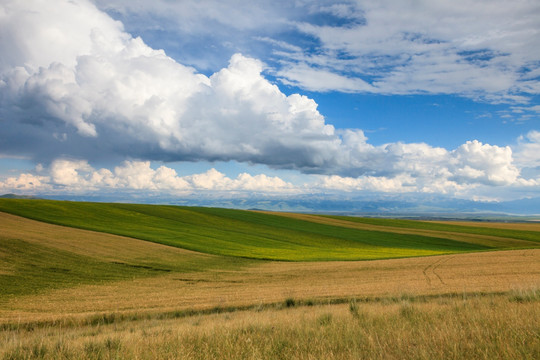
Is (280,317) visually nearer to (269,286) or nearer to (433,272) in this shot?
(269,286)

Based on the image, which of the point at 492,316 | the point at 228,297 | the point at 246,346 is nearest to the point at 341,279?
the point at 228,297

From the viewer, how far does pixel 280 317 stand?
1072cm

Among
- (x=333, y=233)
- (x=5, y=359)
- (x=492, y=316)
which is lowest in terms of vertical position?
(x=333, y=233)

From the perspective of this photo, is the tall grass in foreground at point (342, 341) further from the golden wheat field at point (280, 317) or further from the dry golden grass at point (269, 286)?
the dry golden grass at point (269, 286)

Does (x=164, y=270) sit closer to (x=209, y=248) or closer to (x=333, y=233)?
(x=209, y=248)

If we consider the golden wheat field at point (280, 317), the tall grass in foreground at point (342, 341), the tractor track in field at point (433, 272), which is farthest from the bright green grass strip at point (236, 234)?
the tall grass in foreground at point (342, 341)

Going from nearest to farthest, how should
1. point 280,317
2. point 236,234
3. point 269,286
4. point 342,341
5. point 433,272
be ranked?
point 342,341, point 280,317, point 269,286, point 433,272, point 236,234

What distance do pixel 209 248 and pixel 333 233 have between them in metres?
37.6

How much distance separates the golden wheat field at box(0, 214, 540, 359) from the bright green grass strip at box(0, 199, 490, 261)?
1575 cm

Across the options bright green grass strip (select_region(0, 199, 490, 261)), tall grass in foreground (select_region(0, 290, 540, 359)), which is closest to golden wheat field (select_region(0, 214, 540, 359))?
tall grass in foreground (select_region(0, 290, 540, 359))

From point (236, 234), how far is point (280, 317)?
5332 centimetres

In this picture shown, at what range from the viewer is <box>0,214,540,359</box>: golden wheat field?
6702 mm

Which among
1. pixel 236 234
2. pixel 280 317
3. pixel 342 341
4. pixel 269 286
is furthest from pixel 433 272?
pixel 236 234

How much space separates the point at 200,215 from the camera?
279 feet
